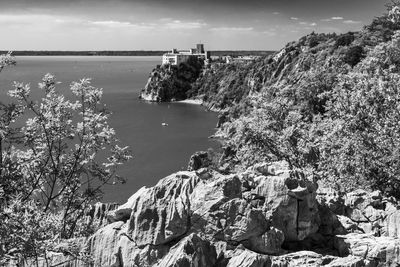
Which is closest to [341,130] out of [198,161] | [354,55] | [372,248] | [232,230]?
[372,248]

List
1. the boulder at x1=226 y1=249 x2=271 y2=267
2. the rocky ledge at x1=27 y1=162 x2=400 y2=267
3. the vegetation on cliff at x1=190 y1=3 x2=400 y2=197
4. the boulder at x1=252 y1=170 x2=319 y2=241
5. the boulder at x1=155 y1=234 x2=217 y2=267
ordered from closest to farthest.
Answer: the boulder at x1=155 y1=234 x2=217 y2=267
the boulder at x1=226 y1=249 x2=271 y2=267
the rocky ledge at x1=27 y1=162 x2=400 y2=267
the boulder at x1=252 y1=170 x2=319 y2=241
the vegetation on cliff at x1=190 y1=3 x2=400 y2=197

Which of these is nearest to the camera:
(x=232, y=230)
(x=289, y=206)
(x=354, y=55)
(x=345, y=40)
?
(x=232, y=230)

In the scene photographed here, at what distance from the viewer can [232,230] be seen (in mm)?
14516

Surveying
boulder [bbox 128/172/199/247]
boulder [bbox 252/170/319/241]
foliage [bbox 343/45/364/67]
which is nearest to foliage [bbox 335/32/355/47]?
foliage [bbox 343/45/364/67]

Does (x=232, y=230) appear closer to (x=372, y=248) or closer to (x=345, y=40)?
(x=372, y=248)

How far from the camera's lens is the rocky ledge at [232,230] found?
1391cm

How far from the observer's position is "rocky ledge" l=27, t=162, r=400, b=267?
1391 centimetres

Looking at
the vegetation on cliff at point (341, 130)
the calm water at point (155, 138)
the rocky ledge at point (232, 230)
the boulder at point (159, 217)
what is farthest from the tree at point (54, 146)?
the calm water at point (155, 138)

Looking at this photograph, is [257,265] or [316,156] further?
[316,156]

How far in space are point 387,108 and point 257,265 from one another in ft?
67.2

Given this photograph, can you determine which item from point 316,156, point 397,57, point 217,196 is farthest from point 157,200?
point 397,57

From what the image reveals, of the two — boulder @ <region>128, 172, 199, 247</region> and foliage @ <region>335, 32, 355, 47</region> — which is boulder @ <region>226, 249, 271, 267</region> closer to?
boulder @ <region>128, 172, 199, 247</region>

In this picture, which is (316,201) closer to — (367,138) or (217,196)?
(217,196)

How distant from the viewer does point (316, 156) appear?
33031 mm
